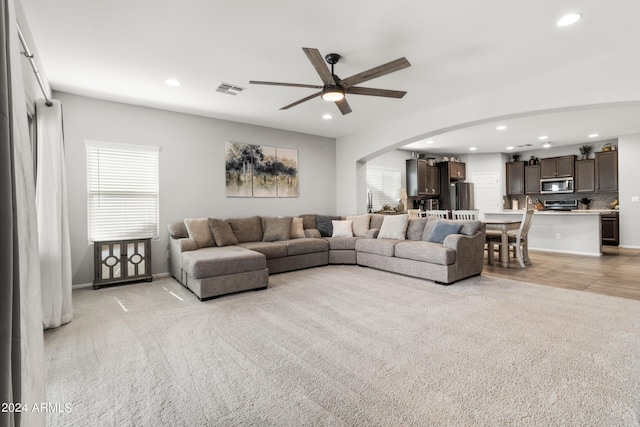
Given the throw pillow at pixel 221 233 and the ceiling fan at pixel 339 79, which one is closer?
the ceiling fan at pixel 339 79

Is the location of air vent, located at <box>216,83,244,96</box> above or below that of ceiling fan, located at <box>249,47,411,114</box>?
above

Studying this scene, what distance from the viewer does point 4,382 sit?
0.63m

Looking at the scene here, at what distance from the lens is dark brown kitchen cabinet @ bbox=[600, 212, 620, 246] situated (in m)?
7.46

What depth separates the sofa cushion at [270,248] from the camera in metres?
4.88

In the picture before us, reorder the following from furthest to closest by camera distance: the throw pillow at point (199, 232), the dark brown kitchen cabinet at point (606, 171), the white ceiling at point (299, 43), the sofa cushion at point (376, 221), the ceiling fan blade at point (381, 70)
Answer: the dark brown kitchen cabinet at point (606, 171) < the sofa cushion at point (376, 221) < the throw pillow at point (199, 232) < the ceiling fan blade at point (381, 70) < the white ceiling at point (299, 43)

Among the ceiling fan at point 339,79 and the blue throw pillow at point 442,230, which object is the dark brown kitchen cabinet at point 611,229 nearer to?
the blue throw pillow at point 442,230

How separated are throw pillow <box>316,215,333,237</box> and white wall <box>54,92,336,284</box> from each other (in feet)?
1.92

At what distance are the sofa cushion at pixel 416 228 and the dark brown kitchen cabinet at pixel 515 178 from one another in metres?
6.01

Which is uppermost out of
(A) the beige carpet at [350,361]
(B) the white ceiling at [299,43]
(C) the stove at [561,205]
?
(B) the white ceiling at [299,43]

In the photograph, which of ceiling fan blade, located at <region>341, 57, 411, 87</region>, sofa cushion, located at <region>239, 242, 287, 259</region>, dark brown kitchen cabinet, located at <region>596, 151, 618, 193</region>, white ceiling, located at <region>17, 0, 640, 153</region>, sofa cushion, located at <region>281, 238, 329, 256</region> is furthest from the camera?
dark brown kitchen cabinet, located at <region>596, 151, 618, 193</region>

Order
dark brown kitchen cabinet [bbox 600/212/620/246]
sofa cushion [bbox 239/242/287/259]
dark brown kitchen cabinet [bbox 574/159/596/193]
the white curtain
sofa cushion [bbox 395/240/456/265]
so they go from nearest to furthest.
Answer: the white curtain < sofa cushion [bbox 395/240/456/265] < sofa cushion [bbox 239/242/287/259] < dark brown kitchen cabinet [bbox 600/212/620/246] < dark brown kitchen cabinet [bbox 574/159/596/193]

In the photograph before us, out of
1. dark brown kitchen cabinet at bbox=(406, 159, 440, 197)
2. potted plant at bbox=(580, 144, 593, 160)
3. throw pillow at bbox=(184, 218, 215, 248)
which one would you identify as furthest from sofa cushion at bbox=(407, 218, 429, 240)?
potted plant at bbox=(580, 144, 593, 160)

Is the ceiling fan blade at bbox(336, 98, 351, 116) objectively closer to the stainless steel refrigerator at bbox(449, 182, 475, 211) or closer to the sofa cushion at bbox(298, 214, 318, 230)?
the sofa cushion at bbox(298, 214, 318, 230)

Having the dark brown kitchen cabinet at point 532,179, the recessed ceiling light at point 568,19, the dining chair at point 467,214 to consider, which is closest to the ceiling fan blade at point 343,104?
the recessed ceiling light at point 568,19
